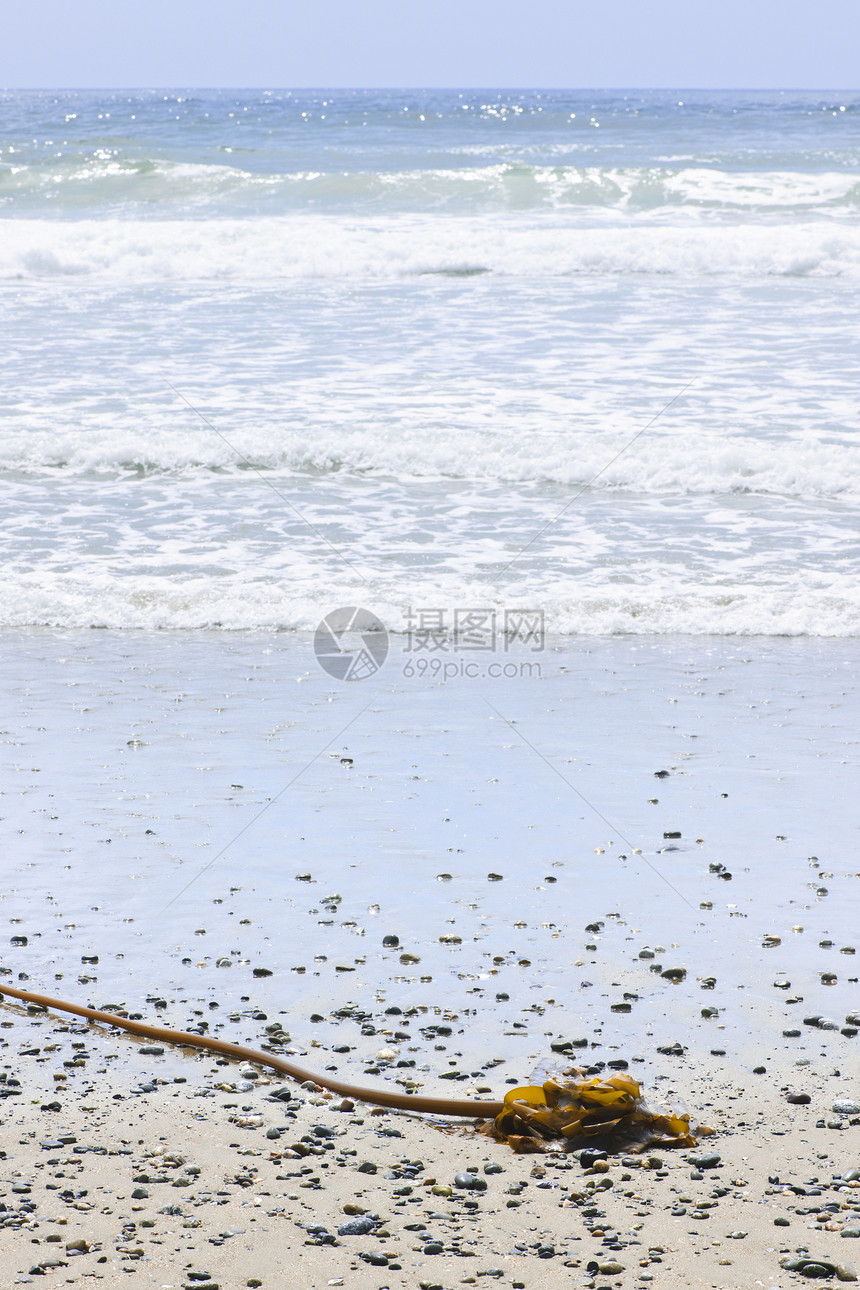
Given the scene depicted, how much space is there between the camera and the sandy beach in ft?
7.73

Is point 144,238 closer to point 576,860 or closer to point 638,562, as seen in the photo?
point 638,562

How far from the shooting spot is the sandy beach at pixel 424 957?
2.36 m

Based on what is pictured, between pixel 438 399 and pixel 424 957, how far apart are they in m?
7.96

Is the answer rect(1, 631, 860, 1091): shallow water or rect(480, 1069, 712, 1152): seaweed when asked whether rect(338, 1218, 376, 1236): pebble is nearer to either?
rect(480, 1069, 712, 1152): seaweed

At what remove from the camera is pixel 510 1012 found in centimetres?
314

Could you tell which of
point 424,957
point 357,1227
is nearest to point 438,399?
point 424,957

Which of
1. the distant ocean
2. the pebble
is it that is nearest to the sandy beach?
the pebble

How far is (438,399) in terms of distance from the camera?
422 inches

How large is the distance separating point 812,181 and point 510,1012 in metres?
22.7

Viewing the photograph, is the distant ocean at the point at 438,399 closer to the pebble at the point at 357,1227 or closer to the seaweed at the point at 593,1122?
the seaweed at the point at 593,1122

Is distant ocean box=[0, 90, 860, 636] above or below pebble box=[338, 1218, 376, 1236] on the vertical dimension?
above

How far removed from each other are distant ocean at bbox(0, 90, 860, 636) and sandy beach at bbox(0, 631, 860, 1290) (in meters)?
1.22

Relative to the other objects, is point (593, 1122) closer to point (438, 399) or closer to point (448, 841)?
point (448, 841)

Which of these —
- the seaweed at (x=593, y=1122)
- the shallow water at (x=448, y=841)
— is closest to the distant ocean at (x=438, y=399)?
the shallow water at (x=448, y=841)
